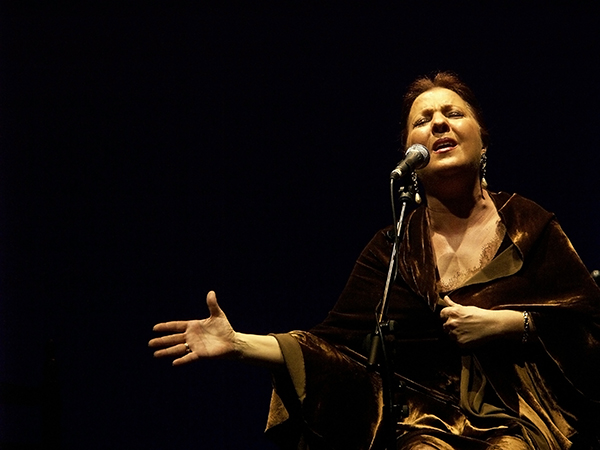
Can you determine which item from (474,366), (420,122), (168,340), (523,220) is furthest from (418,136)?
(168,340)

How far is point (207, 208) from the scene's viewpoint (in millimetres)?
3965

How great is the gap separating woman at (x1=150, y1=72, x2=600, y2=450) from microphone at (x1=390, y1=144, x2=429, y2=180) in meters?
0.18

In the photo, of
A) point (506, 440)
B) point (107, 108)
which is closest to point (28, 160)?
point (107, 108)

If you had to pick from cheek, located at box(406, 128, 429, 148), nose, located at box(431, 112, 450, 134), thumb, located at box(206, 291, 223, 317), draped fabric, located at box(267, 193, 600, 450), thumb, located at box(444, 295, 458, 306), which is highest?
nose, located at box(431, 112, 450, 134)

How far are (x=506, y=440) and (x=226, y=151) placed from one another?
83.9 inches

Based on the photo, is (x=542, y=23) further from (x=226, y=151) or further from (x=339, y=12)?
(x=226, y=151)

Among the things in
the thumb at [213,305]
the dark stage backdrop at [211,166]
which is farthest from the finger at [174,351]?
the dark stage backdrop at [211,166]

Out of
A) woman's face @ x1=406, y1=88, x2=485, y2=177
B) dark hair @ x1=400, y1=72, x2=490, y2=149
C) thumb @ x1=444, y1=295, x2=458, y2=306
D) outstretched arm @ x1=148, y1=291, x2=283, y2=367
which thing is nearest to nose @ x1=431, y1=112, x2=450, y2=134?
woman's face @ x1=406, y1=88, x2=485, y2=177

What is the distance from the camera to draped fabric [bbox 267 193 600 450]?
2.49 metres

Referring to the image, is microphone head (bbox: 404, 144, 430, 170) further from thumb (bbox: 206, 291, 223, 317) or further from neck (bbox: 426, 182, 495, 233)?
thumb (bbox: 206, 291, 223, 317)

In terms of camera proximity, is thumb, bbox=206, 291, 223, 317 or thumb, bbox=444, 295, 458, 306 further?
thumb, bbox=444, 295, 458, 306

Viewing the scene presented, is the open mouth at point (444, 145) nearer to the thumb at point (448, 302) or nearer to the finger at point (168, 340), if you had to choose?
the thumb at point (448, 302)

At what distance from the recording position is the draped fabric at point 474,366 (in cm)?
249

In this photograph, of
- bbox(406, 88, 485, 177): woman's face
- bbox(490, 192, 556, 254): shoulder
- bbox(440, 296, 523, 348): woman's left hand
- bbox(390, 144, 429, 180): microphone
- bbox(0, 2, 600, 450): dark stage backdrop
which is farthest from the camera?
bbox(0, 2, 600, 450): dark stage backdrop
